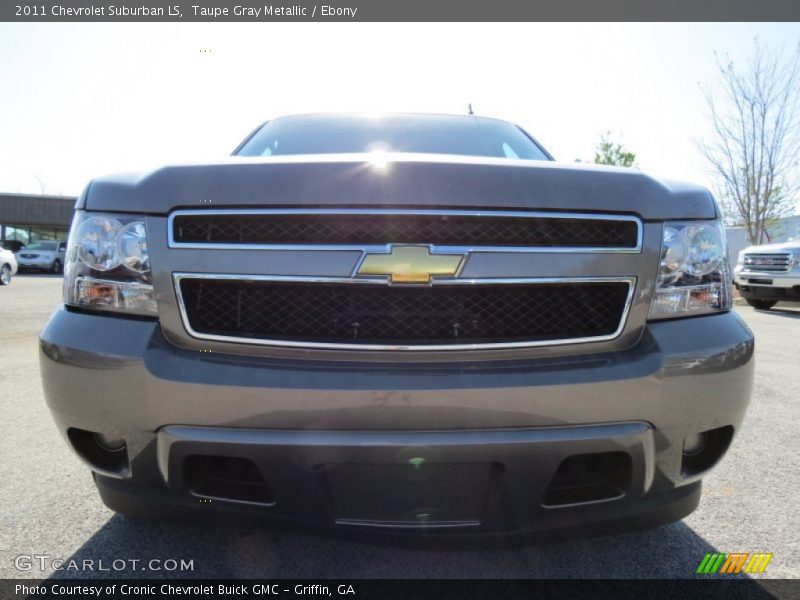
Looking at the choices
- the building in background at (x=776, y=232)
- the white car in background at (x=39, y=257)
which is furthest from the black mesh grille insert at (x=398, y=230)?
the white car in background at (x=39, y=257)

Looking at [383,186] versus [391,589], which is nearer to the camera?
[383,186]

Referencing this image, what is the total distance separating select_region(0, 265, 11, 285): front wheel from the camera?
15.4 m

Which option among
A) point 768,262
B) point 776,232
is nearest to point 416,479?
point 768,262

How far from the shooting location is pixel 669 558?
1.78 meters

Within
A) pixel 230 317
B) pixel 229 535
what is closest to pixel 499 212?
pixel 230 317

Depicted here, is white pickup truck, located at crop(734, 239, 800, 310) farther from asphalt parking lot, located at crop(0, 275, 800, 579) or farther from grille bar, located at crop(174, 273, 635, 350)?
grille bar, located at crop(174, 273, 635, 350)

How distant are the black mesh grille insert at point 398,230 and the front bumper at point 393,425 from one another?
31 centimetres

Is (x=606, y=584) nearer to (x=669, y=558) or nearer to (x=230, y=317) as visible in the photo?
(x=669, y=558)

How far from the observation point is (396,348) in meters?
1.37

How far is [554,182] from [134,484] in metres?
1.43

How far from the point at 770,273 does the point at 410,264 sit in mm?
11344

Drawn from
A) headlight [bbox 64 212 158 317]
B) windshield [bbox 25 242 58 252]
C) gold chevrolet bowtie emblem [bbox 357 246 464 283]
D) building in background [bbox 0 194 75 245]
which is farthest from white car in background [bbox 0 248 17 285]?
building in background [bbox 0 194 75 245]

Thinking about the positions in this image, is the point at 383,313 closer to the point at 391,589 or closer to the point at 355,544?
the point at 355,544

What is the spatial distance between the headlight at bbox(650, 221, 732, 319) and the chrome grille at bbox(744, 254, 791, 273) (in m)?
10.5
